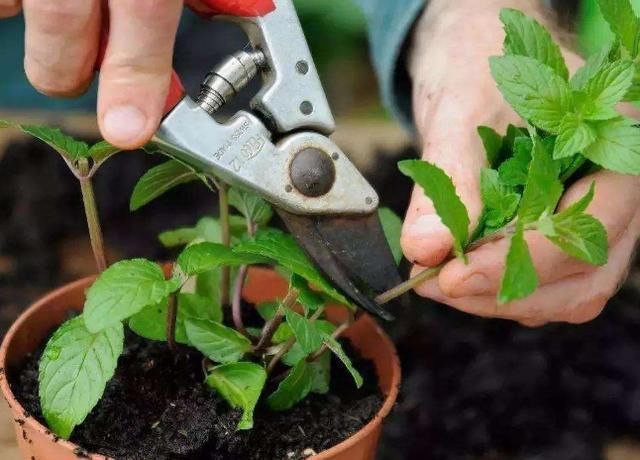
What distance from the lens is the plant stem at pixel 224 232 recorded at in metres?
0.59

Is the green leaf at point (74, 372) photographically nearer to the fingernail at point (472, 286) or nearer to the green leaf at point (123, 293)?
the green leaf at point (123, 293)

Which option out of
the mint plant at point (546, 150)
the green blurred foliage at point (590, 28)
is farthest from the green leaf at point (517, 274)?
the green blurred foliage at point (590, 28)

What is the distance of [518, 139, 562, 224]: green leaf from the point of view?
1.45ft

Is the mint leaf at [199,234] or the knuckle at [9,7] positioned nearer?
the knuckle at [9,7]

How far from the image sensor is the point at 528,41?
527mm

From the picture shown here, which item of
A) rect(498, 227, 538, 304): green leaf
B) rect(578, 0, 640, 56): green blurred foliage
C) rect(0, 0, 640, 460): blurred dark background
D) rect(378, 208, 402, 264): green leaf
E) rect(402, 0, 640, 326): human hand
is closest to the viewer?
rect(498, 227, 538, 304): green leaf

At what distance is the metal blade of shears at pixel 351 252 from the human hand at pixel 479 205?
0.09 feet

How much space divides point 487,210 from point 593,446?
0.34 metres

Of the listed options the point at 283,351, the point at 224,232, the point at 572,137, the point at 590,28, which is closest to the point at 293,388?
the point at 283,351

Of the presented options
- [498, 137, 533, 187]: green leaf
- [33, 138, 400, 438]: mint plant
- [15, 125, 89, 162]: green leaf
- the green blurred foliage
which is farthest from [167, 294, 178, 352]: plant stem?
the green blurred foliage

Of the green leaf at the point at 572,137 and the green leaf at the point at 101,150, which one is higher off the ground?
the green leaf at the point at 572,137

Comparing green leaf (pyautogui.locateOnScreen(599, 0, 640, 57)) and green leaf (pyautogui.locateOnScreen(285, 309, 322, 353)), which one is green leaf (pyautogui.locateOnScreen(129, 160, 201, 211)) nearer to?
green leaf (pyautogui.locateOnScreen(285, 309, 322, 353))

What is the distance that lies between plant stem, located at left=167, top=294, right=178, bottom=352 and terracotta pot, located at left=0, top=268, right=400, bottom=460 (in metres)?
0.10

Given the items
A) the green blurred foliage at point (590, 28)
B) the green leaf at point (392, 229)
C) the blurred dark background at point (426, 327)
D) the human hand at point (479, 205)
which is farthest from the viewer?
the green blurred foliage at point (590, 28)
